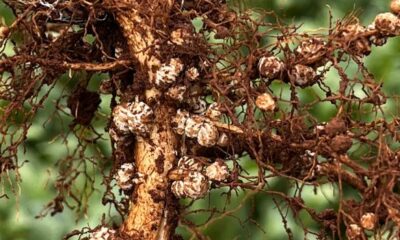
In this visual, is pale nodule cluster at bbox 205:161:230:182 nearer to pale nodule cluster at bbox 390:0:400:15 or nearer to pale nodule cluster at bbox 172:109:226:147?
pale nodule cluster at bbox 172:109:226:147

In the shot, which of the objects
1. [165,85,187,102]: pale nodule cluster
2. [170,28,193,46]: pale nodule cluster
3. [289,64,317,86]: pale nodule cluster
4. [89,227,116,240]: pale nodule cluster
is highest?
[170,28,193,46]: pale nodule cluster

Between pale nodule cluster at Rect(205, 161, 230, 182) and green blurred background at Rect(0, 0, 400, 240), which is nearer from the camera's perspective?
pale nodule cluster at Rect(205, 161, 230, 182)

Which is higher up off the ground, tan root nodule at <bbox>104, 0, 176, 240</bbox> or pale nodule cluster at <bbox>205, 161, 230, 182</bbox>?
tan root nodule at <bbox>104, 0, 176, 240</bbox>

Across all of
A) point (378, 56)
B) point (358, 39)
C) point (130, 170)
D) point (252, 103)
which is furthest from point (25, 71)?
point (378, 56)

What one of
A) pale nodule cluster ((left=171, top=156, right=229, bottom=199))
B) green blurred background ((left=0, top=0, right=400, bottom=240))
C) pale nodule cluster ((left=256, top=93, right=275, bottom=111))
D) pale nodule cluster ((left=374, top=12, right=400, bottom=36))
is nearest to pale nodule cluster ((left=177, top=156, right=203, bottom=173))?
pale nodule cluster ((left=171, top=156, right=229, bottom=199))

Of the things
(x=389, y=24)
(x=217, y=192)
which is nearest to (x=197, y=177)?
(x=389, y=24)

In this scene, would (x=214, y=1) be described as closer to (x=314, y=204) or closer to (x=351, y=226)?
(x=351, y=226)
